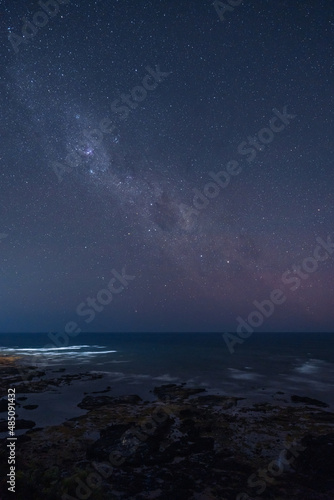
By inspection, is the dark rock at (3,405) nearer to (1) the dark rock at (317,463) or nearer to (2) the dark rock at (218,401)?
(2) the dark rock at (218,401)

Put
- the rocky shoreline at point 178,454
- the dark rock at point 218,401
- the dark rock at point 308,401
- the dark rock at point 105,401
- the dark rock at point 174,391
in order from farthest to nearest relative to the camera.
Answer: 1. the dark rock at point 174,391
2. the dark rock at point 308,401
3. the dark rock at point 218,401
4. the dark rock at point 105,401
5. the rocky shoreline at point 178,454

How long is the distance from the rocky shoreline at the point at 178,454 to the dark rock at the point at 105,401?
85 cm

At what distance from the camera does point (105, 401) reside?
27.8 metres

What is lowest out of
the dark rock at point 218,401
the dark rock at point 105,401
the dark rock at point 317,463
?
the dark rock at point 218,401

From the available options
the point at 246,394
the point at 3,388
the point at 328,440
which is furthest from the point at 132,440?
the point at 3,388

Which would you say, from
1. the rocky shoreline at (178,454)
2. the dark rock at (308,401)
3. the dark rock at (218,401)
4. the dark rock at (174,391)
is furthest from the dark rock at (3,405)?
the dark rock at (308,401)

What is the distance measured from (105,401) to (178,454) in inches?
533

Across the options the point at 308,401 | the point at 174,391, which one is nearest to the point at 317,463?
the point at 308,401

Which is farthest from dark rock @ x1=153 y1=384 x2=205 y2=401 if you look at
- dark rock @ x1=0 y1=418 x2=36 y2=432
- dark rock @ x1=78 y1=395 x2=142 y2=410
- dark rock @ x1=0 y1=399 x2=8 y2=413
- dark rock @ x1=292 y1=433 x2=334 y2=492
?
dark rock @ x1=292 y1=433 x2=334 y2=492

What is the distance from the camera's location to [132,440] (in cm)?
1672

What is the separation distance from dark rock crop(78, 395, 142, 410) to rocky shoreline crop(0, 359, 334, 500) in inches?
33.5

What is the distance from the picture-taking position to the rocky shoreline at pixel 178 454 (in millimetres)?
12609

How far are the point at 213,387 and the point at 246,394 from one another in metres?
5.00

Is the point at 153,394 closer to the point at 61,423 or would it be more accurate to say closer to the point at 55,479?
the point at 61,423
